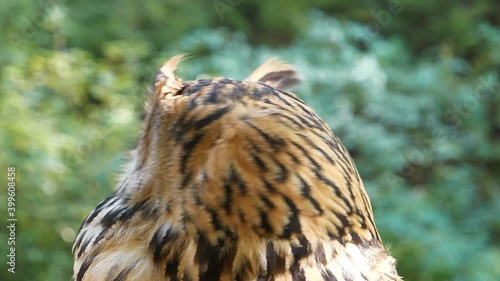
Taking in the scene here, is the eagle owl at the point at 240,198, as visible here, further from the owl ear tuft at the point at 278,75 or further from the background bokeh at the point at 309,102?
the background bokeh at the point at 309,102

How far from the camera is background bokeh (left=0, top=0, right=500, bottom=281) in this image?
2791 millimetres

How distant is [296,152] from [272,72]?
20.8 inches

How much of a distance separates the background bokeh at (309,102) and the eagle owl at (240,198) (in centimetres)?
149

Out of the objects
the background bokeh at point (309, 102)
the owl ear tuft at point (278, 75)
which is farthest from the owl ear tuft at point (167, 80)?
the background bokeh at point (309, 102)

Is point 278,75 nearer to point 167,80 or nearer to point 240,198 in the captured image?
point 167,80

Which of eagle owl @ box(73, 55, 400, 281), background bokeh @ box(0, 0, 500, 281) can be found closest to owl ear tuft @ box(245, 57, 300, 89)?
eagle owl @ box(73, 55, 400, 281)

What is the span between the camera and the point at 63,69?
11.1ft

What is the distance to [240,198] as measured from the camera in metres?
0.90

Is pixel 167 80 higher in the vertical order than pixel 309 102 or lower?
lower

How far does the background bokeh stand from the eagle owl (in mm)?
1488

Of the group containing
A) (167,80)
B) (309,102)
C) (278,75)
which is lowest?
(167,80)

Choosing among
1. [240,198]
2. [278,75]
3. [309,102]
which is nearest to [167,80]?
[240,198]

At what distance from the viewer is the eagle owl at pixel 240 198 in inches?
35.6

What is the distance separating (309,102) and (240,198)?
7.79 ft
